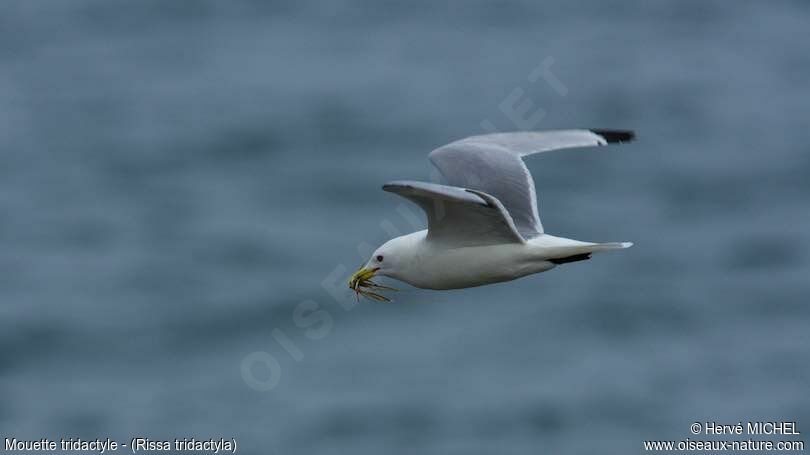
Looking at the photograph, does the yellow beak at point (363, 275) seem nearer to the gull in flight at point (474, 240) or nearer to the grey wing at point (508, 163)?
the gull in flight at point (474, 240)

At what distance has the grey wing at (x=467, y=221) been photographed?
32.7ft

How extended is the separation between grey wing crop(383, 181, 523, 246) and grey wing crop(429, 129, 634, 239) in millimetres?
438

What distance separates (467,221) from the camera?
10.3 m

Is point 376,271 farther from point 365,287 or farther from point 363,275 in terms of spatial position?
point 365,287

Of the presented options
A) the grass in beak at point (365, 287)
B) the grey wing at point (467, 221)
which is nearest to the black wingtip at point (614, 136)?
the grey wing at point (467, 221)

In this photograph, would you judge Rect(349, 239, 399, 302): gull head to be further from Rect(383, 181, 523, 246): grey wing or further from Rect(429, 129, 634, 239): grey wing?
Rect(429, 129, 634, 239): grey wing

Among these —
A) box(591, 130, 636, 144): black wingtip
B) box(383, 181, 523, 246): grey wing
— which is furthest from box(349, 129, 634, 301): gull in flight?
box(591, 130, 636, 144): black wingtip

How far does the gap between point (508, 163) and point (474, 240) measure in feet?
4.11

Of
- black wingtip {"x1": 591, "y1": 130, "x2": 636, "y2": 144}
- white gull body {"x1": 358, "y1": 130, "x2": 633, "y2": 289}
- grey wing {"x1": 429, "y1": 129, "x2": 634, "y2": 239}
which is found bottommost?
white gull body {"x1": 358, "y1": 130, "x2": 633, "y2": 289}

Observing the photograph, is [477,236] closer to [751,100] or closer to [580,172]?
[580,172]

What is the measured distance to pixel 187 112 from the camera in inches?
1361

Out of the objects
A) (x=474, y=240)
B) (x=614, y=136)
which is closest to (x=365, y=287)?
(x=474, y=240)

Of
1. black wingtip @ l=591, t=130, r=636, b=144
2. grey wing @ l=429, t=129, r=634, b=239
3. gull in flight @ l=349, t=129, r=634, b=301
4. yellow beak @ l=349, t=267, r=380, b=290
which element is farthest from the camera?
black wingtip @ l=591, t=130, r=636, b=144

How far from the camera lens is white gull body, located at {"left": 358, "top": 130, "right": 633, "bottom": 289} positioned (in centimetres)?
1018
